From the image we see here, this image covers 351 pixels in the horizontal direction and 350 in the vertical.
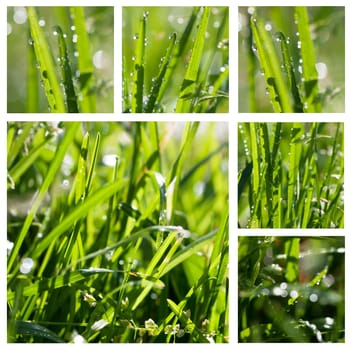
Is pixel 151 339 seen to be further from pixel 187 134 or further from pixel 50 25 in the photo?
pixel 50 25

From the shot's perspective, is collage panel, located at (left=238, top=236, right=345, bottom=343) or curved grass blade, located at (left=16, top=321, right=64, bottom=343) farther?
collage panel, located at (left=238, top=236, right=345, bottom=343)

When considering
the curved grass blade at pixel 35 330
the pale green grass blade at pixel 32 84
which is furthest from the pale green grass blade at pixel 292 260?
the pale green grass blade at pixel 32 84

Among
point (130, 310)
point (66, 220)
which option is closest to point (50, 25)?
point (66, 220)

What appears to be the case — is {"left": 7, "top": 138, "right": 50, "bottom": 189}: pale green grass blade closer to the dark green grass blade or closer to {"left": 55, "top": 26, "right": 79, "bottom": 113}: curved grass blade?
{"left": 55, "top": 26, "right": 79, "bottom": 113}: curved grass blade

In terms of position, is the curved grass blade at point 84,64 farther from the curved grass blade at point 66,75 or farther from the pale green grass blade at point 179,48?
the pale green grass blade at point 179,48

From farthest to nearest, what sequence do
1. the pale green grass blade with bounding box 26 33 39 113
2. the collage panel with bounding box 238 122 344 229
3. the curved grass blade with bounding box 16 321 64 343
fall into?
1. the pale green grass blade with bounding box 26 33 39 113
2. the collage panel with bounding box 238 122 344 229
3. the curved grass blade with bounding box 16 321 64 343

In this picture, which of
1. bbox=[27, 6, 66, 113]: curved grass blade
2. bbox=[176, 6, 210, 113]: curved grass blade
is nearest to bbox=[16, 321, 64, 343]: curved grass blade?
bbox=[27, 6, 66, 113]: curved grass blade

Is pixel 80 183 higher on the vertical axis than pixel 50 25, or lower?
lower
